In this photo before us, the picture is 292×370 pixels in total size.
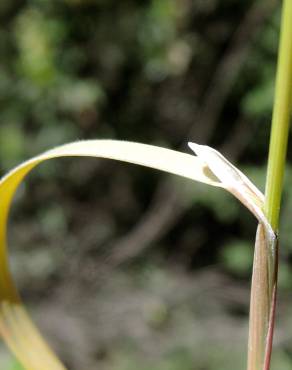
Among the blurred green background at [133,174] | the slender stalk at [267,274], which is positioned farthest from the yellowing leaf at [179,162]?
the blurred green background at [133,174]

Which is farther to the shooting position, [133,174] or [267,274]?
[133,174]

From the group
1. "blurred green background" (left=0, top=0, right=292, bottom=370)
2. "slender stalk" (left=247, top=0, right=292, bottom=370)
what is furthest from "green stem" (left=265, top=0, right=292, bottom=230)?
"blurred green background" (left=0, top=0, right=292, bottom=370)

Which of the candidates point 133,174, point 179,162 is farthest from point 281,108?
point 133,174

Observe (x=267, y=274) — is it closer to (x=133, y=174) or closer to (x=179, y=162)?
(x=179, y=162)

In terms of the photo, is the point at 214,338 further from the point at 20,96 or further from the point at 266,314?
the point at 266,314

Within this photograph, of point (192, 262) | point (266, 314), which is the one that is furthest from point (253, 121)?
point (266, 314)

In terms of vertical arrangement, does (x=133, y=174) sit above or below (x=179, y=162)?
above

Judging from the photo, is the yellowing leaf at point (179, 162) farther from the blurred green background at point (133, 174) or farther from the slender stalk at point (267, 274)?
the blurred green background at point (133, 174)
